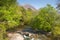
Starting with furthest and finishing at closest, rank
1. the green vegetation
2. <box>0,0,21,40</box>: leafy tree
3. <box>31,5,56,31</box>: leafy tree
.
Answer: <box>31,5,56,31</box>: leafy tree → <box>0,0,21,40</box>: leafy tree → the green vegetation

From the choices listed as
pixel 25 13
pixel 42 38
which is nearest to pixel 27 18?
pixel 25 13

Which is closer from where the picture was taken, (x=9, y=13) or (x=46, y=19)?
(x=46, y=19)

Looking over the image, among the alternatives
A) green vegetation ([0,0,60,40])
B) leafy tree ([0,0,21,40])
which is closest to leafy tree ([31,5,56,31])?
green vegetation ([0,0,60,40])

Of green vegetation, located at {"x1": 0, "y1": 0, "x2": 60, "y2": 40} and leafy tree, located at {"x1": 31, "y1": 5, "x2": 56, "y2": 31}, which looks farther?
leafy tree, located at {"x1": 31, "y1": 5, "x2": 56, "y2": 31}

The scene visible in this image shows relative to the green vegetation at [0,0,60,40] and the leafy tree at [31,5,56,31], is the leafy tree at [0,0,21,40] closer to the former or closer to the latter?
the green vegetation at [0,0,60,40]

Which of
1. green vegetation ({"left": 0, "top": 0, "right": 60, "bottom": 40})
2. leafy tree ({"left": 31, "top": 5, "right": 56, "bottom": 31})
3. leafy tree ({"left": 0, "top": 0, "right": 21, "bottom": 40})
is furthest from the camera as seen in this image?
leafy tree ({"left": 31, "top": 5, "right": 56, "bottom": 31})

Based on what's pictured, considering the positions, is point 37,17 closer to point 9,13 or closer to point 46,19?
point 46,19

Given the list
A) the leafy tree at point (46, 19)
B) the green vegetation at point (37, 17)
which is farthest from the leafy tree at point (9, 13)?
the leafy tree at point (46, 19)

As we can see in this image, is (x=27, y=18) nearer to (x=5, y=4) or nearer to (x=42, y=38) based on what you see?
(x=5, y=4)

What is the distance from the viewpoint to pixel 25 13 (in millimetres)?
14555

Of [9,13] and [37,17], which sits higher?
[9,13]

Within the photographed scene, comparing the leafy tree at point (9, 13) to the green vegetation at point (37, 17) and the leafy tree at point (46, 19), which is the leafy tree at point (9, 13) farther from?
the leafy tree at point (46, 19)

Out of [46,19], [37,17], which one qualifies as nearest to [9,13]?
[37,17]

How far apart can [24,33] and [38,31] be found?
1.15 m
